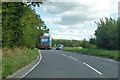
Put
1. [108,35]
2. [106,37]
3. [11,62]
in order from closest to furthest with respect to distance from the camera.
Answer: [11,62] → [108,35] → [106,37]

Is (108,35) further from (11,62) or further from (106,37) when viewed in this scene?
(11,62)

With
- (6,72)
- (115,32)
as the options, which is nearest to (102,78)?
(6,72)

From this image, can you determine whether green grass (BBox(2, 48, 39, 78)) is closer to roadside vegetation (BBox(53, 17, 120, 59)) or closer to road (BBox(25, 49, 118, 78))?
road (BBox(25, 49, 118, 78))

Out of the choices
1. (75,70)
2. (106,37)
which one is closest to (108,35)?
(106,37)

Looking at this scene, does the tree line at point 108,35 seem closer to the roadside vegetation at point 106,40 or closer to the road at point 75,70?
the roadside vegetation at point 106,40

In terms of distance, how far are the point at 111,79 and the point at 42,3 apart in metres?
6.98

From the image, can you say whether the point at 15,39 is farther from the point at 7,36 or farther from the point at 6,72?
the point at 6,72

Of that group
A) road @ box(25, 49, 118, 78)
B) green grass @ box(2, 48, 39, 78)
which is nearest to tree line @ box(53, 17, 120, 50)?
road @ box(25, 49, 118, 78)

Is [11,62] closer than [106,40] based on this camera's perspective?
Yes

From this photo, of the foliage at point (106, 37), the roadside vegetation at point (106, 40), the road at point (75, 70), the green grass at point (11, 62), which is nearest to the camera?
the green grass at point (11, 62)

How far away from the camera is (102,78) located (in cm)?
915

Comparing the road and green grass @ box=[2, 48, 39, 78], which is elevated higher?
green grass @ box=[2, 48, 39, 78]

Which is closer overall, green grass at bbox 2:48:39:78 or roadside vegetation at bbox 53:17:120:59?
green grass at bbox 2:48:39:78

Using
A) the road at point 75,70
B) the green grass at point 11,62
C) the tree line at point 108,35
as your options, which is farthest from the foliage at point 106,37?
the green grass at point 11,62
